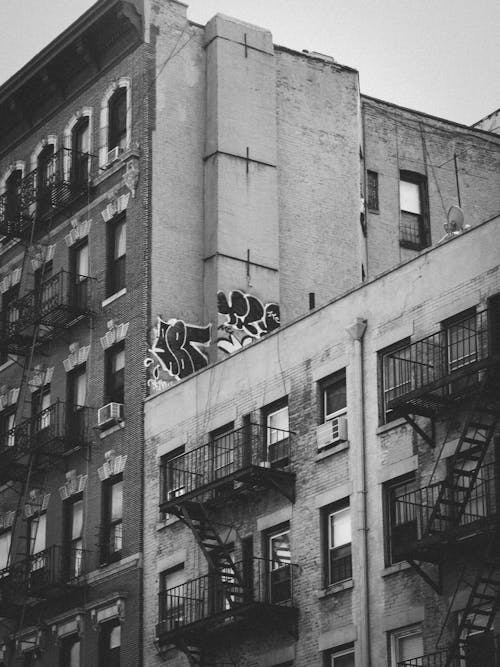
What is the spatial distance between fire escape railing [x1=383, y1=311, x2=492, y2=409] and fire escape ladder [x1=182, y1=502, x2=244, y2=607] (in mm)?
5734

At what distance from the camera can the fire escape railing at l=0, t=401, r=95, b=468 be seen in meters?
47.6

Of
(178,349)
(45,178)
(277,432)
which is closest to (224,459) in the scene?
(277,432)

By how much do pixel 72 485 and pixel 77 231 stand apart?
800 centimetres

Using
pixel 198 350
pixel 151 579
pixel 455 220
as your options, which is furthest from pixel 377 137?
pixel 151 579

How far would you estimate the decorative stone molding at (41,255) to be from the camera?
52188mm

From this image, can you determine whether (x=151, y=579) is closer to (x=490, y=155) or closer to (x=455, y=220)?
(x=455, y=220)

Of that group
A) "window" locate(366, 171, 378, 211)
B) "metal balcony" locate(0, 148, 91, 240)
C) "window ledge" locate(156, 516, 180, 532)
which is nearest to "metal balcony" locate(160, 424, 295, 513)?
"window ledge" locate(156, 516, 180, 532)

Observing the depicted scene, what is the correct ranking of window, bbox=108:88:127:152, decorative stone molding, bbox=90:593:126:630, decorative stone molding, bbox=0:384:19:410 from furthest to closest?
decorative stone molding, bbox=0:384:19:410
window, bbox=108:88:127:152
decorative stone molding, bbox=90:593:126:630

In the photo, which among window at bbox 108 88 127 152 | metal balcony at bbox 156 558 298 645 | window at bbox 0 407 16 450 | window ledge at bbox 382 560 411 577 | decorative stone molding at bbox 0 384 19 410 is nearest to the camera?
window ledge at bbox 382 560 411 577

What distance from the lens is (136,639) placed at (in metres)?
42.8

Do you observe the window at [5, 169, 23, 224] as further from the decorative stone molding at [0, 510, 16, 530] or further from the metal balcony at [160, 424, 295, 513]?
the metal balcony at [160, 424, 295, 513]

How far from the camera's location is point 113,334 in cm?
4775

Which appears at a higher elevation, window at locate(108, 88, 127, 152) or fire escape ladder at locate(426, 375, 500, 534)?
window at locate(108, 88, 127, 152)

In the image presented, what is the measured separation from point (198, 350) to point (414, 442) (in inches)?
489
